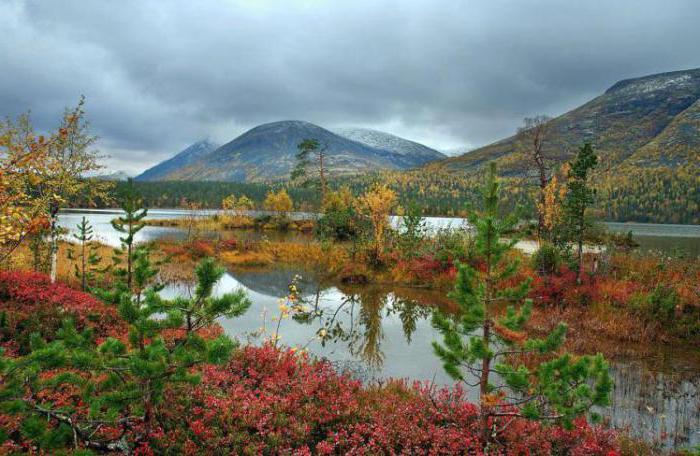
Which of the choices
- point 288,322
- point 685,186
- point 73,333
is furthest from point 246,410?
point 685,186

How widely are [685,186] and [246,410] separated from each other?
165m

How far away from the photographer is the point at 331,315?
15.2 meters

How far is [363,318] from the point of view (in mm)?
15125

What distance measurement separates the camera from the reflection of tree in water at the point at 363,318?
39.5ft

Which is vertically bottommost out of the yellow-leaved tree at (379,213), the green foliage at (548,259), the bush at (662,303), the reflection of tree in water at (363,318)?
the reflection of tree in water at (363,318)

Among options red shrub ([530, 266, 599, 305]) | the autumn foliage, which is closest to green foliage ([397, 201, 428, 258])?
red shrub ([530, 266, 599, 305])

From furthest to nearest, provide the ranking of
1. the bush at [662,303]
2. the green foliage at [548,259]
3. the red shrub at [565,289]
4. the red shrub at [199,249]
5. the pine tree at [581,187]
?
the red shrub at [199,249]
the green foliage at [548,259]
the red shrub at [565,289]
the pine tree at [581,187]
the bush at [662,303]

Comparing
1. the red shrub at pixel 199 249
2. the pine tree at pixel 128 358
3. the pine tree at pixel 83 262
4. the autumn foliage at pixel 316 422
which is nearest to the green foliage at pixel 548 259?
the autumn foliage at pixel 316 422

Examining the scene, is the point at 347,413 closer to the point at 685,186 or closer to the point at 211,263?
the point at 211,263

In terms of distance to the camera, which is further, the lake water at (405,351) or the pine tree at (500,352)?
the lake water at (405,351)

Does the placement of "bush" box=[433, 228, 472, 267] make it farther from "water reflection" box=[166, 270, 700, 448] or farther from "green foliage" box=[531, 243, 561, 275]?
"green foliage" box=[531, 243, 561, 275]

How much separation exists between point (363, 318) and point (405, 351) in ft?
11.9

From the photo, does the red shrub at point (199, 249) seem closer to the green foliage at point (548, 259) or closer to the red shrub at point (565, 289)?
the green foliage at point (548, 259)

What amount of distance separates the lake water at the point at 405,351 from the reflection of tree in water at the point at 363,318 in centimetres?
3
